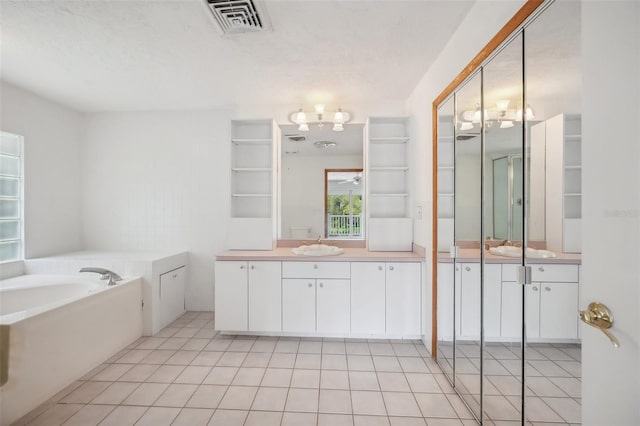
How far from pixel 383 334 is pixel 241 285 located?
1.50 metres

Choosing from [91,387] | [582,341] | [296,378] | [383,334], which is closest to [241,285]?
[296,378]

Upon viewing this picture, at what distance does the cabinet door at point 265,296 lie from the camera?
2.91 meters

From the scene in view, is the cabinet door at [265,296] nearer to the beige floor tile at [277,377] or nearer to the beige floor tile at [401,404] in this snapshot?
the beige floor tile at [277,377]

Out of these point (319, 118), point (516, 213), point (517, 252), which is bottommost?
point (517, 252)

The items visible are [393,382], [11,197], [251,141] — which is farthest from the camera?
[251,141]

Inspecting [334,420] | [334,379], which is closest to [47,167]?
[334,379]

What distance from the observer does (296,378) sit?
226 cm

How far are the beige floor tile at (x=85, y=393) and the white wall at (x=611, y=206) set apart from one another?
278 cm

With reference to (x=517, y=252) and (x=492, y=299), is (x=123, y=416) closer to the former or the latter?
(x=492, y=299)

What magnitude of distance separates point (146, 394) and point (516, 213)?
261 cm

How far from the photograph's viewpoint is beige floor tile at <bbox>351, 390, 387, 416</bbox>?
1875 millimetres

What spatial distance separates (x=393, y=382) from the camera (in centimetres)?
221

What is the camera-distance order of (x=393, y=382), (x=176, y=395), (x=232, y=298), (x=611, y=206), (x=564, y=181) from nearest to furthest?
(x=611, y=206) < (x=564, y=181) < (x=176, y=395) < (x=393, y=382) < (x=232, y=298)

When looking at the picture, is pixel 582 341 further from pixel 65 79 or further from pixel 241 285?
pixel 65 79
